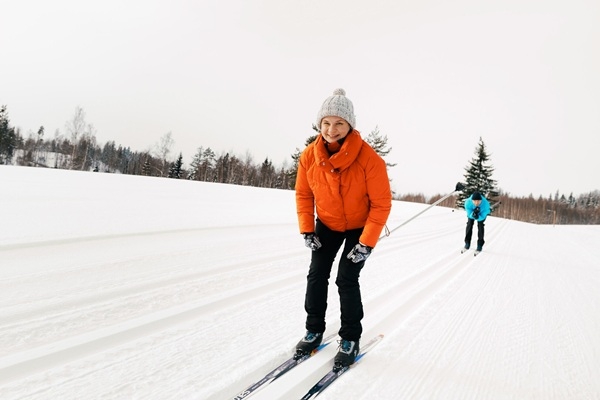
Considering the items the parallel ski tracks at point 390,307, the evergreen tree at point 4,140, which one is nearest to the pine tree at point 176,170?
the evergreen tree at point 4,140

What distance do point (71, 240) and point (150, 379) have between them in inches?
140

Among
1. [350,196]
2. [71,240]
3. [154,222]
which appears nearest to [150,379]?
[350,196]

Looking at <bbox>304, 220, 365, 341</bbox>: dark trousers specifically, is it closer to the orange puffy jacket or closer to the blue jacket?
the orange puffy jacket

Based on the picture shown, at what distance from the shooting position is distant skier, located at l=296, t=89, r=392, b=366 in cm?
213

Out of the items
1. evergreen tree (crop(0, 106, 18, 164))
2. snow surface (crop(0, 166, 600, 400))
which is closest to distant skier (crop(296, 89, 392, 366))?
snow surface (crop(0, 166, 600, 400))

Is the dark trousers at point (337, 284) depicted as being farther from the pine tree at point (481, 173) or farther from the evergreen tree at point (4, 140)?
the evergreen tree at point (4, 140)

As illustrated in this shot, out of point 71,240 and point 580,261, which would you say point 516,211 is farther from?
point 71,240

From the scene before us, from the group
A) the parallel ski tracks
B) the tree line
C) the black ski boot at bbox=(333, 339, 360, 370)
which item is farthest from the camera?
the tree line

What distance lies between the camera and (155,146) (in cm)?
5125

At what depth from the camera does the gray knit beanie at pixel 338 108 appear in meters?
2.15

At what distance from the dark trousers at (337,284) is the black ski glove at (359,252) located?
89mm

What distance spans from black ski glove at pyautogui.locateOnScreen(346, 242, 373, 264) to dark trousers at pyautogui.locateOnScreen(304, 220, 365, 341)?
9 cm

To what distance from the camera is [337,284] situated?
2.29 m

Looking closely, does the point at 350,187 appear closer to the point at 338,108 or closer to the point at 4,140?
the point at 338,108
